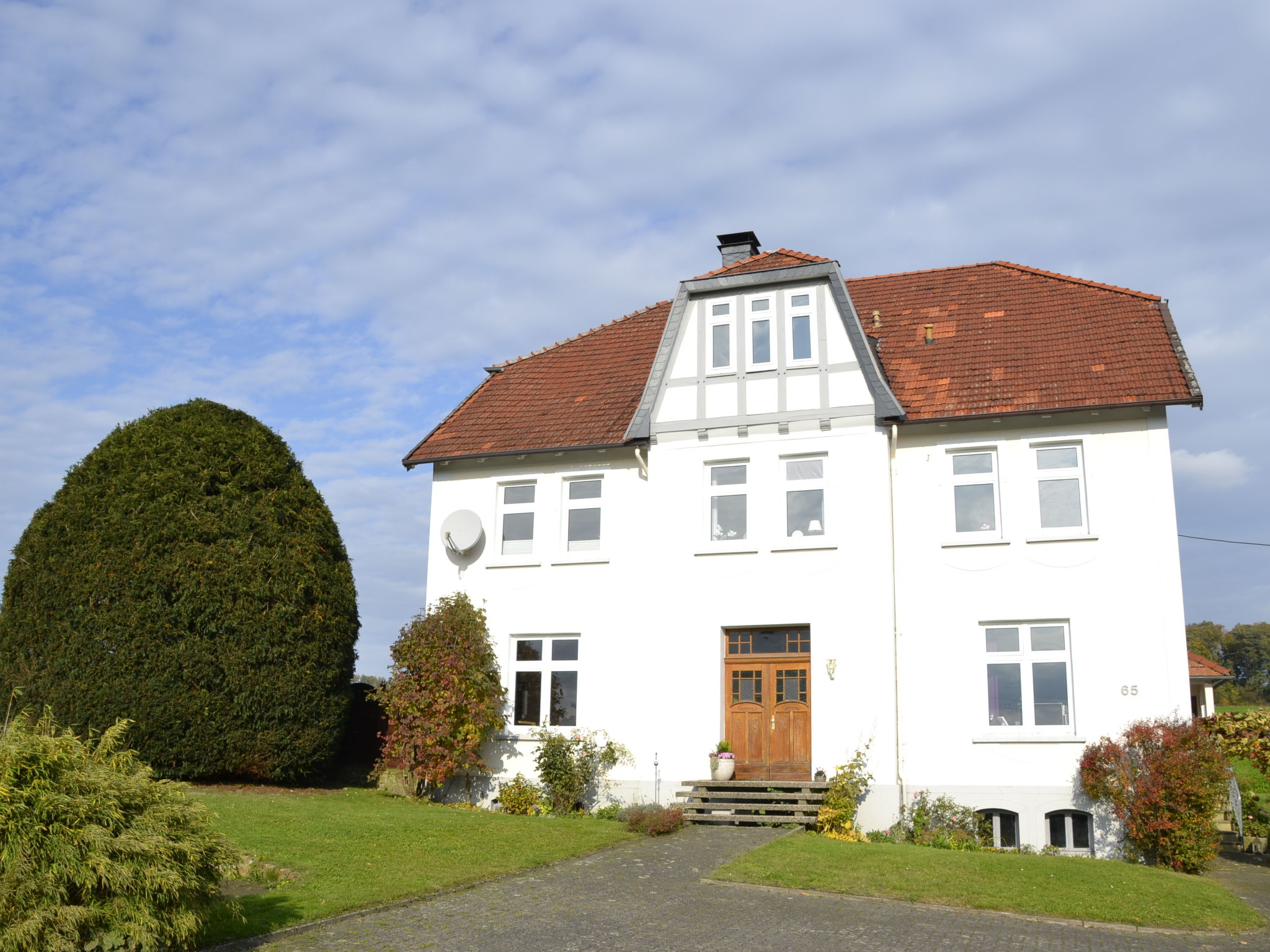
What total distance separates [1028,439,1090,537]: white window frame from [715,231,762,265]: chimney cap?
26.1ft

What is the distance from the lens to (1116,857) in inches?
642

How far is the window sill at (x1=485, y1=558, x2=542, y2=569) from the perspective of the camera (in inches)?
804

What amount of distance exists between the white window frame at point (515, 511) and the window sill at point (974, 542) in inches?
284

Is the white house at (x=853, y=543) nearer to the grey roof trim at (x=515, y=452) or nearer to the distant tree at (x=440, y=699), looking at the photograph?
the grey roof trim at (x=515, y=452)

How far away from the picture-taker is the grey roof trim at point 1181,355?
1703 centimetres

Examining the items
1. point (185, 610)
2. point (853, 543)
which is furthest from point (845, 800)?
point (185, 610)

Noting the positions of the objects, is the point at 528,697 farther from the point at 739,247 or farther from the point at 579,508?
the point at 739,247

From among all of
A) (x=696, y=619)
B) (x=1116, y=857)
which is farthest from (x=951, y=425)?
(x=1116, y=857)

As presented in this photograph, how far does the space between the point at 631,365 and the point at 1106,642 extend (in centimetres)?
993

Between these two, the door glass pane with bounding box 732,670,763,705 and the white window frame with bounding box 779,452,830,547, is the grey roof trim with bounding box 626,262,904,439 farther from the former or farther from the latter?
the door glass pane with bounding box 732,670,763,705

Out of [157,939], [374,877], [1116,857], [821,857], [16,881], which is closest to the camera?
[16,881]

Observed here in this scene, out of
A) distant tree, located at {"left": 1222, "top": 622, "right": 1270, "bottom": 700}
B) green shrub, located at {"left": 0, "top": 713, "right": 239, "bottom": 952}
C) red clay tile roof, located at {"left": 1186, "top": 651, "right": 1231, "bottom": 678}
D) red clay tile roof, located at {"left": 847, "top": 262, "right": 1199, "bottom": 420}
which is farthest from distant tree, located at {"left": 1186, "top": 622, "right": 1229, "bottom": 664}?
green shrub, located at {"left": 0, "top": 713, "right": 239, "bottom": 952}

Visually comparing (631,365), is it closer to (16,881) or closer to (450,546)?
(450,546)

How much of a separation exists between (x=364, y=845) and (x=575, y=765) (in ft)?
19.4
